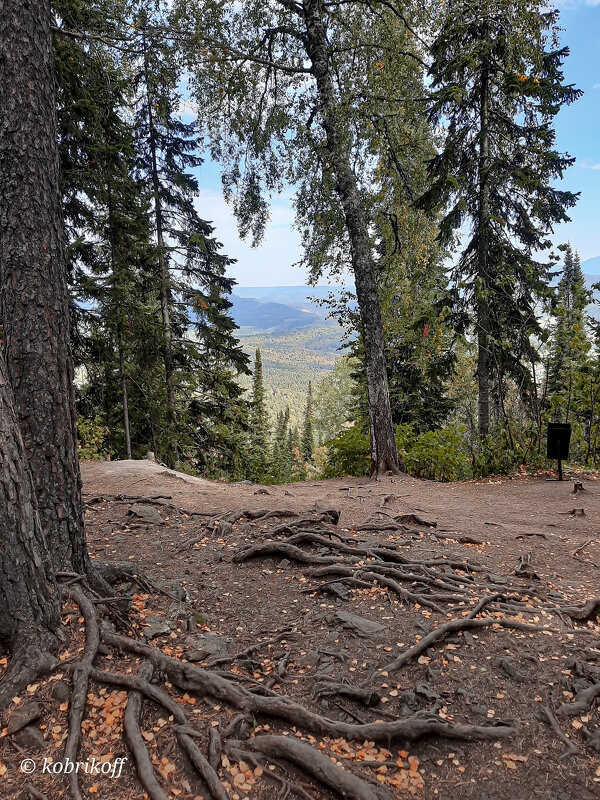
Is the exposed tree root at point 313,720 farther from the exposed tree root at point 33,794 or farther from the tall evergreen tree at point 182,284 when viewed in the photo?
the tall evergreen tree at point 182,284

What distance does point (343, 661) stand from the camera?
3027 mm

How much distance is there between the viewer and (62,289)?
322cm

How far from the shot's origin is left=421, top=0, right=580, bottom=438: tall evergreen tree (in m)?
10.5

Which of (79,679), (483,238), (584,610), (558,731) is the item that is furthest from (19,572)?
(483,238)

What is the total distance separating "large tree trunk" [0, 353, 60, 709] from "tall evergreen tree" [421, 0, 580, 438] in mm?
10168

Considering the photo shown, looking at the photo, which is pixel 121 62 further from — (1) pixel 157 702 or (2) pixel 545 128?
(2) pixel 545 128

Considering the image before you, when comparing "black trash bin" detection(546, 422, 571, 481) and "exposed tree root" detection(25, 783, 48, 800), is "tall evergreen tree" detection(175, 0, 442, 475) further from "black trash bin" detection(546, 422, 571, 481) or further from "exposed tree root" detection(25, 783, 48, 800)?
"exposed tree root" detection(25, 783, 48, 800)

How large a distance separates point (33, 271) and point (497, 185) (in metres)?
11.6

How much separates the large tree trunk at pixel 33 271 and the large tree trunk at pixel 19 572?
55 centimetres

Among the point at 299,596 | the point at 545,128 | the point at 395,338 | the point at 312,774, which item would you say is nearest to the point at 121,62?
the point at 299,596

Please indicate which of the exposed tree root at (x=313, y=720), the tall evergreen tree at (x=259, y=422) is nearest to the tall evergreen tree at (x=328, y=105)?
the exposed tree root at (x=313, y=720)

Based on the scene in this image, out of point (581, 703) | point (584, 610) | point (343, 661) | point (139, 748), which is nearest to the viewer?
point (139, 748)

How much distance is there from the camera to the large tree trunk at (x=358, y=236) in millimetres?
8664

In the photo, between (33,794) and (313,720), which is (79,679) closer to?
(33,794)
